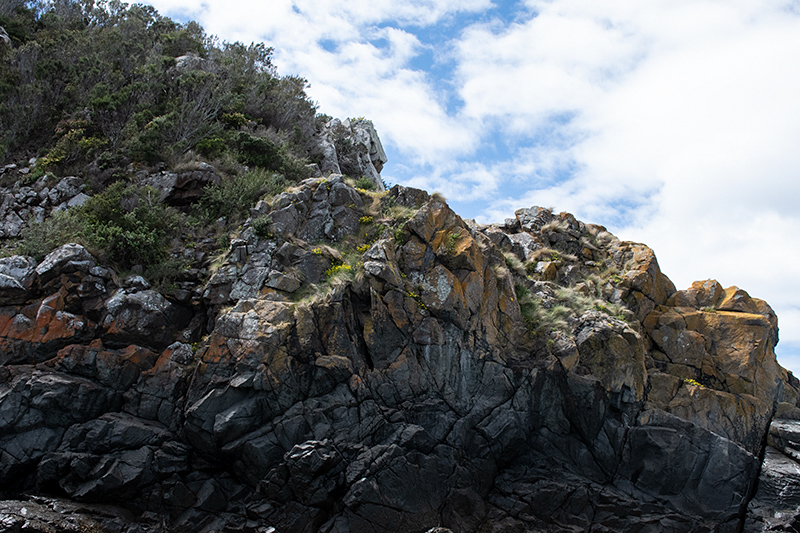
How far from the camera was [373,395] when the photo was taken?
1341 centimetres

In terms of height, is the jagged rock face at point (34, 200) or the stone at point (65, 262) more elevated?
the jagged rock face at point (34, 200)

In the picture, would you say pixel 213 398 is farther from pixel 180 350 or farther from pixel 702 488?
pixel 702 488

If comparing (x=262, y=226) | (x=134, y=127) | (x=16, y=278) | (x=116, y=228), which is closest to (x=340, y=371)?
(x=262, y=226)

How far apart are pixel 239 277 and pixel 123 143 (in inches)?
407

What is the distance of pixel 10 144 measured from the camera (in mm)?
19672

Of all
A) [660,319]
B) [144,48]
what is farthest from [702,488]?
[144,48]

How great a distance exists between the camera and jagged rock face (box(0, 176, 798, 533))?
12016mm

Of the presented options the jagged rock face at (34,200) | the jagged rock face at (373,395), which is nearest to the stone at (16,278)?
the jagged rock face at (373,395)

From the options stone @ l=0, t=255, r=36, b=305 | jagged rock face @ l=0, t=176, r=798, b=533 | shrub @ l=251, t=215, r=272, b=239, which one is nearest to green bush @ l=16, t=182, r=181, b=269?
stone @ l=0, t=255, r=36, b=305

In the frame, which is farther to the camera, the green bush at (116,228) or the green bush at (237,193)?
the green bush at (237,193)

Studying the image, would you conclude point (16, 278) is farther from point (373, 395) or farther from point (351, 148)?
point (351, 148)

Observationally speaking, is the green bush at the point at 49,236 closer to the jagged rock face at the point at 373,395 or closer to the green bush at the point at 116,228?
the green bush at the point at 116,228

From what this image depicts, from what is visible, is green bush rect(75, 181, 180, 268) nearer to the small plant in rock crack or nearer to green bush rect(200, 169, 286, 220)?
green bush rect(200, 169, 286, 220)

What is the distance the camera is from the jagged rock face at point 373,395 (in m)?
12.0
